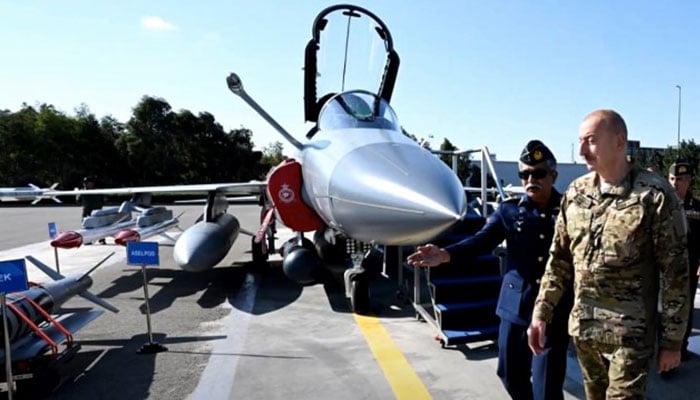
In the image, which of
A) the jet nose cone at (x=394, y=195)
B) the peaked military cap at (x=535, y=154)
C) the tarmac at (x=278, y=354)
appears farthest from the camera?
the tarmac at (x=278, y=354)

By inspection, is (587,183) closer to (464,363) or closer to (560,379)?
(560,379)

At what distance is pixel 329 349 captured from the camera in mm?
4852

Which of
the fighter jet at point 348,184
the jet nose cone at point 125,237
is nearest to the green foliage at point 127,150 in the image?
the jet nose cone at point 125,237

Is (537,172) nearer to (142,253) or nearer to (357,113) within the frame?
(357,113)

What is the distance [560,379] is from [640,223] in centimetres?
123

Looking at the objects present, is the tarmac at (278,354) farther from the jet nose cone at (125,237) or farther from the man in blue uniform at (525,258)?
the jet nose cone at (125,237)

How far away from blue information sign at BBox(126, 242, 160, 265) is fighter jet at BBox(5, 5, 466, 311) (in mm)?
1472

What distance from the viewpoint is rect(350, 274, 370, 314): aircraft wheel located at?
615 cm

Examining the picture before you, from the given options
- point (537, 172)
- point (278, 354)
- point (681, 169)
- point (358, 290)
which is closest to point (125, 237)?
point (358, 290)

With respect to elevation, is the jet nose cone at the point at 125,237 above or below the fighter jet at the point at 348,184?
below

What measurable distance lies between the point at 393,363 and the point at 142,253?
3.08 meters

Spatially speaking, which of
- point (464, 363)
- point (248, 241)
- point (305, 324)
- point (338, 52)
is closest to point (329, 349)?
point (305, 324)

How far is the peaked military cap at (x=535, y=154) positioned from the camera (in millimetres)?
2883

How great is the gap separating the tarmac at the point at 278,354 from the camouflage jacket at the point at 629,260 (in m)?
1.90
